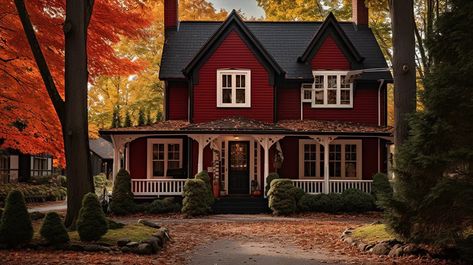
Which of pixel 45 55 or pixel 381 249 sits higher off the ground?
pixel 45 55

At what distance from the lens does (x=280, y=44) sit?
98.9 ft

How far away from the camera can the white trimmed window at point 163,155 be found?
89.8ft

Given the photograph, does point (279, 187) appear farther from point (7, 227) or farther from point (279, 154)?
point (7, 227)

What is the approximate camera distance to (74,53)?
46.6 ft

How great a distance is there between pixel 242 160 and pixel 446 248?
1633cm

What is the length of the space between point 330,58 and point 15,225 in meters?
19.5

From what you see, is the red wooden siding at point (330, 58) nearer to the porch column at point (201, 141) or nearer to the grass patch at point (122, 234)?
the porch column at point (201, 141)

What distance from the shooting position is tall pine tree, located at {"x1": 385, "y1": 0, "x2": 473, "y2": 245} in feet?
34.3

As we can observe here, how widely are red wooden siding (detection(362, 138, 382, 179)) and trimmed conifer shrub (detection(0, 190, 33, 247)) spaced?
18831 mm

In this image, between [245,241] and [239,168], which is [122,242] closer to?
[245,241]

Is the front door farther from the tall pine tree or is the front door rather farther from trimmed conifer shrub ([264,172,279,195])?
the tall pine tree

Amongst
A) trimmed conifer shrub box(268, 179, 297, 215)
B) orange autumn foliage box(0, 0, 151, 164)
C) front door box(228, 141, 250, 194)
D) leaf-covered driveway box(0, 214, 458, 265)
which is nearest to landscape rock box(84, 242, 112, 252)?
leaf-covered driveway box(0, 214, 458, 265)

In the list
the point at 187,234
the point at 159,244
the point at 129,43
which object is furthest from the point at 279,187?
the point at 129,43

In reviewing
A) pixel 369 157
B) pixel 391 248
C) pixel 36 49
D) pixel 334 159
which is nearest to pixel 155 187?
pixel 334 159
